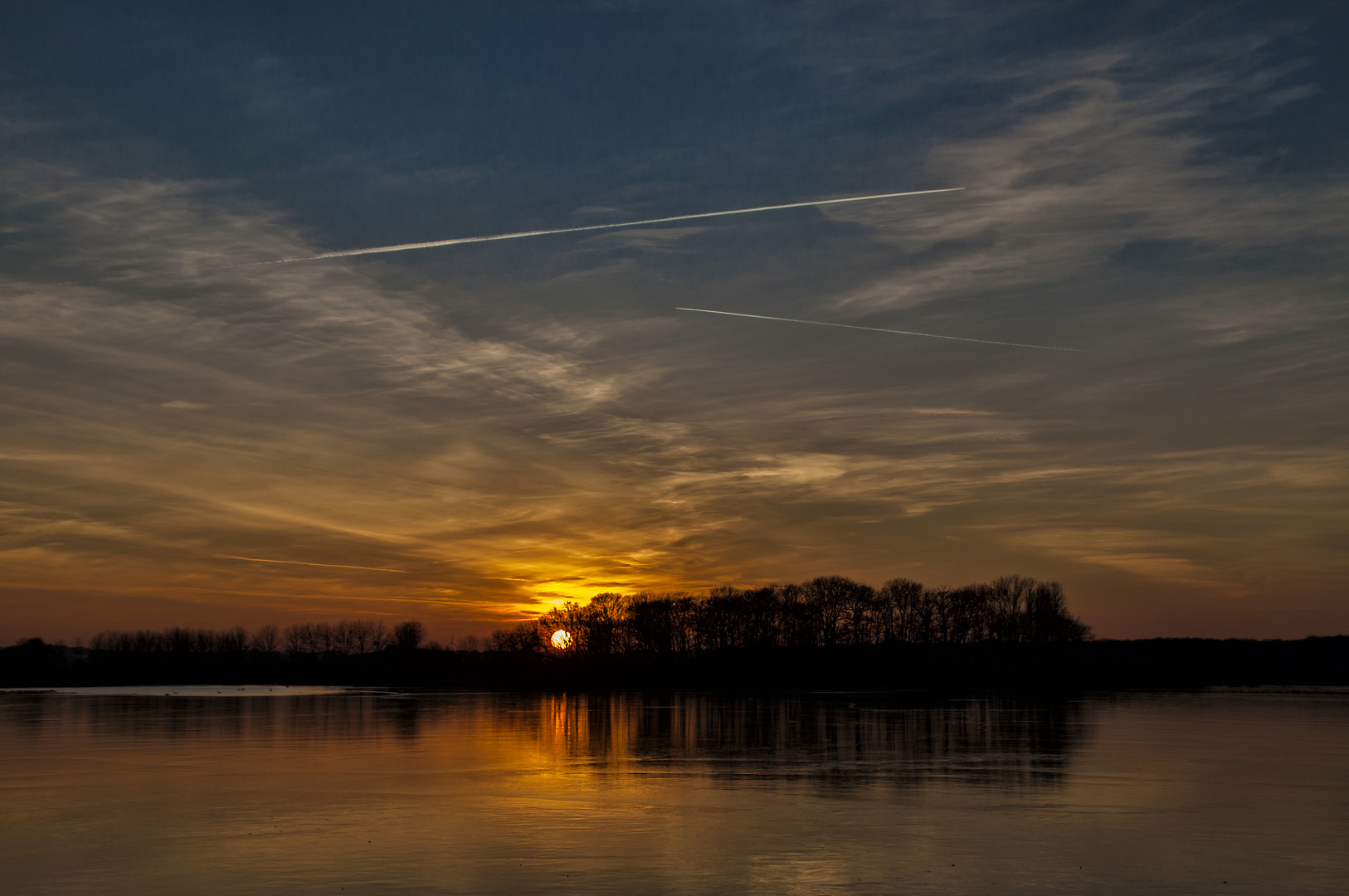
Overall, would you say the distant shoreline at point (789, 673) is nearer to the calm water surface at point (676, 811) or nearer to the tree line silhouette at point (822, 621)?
the tree line silhouette at point (822, 621)

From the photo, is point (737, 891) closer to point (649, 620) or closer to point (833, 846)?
point (833, 846)

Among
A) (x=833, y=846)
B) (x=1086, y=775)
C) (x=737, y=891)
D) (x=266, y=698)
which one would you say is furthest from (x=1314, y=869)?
(x=266, y=698)

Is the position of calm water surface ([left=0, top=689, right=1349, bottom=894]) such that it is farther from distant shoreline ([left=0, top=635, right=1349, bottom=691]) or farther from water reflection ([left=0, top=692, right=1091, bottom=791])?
distant shoreline ([left=0, top=635, right=1349, bottom=691])

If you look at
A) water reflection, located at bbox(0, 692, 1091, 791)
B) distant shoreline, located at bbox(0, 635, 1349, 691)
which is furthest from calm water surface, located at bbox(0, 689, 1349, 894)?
distant shoreline, located at bbox(0, 635, 1349, 691)

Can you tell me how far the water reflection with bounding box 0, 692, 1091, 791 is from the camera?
2936 cm

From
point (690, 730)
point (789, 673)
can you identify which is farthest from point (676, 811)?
point (789, 673)

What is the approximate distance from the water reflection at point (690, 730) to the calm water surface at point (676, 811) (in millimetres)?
289

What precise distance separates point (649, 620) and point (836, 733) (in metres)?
126

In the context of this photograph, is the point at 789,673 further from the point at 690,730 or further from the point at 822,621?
the point at 690,730

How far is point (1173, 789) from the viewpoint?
2492 centimetres

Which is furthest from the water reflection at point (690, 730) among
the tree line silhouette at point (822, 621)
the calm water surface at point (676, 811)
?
the tree line silhouette at point (822, 621)

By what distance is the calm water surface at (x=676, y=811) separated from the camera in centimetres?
1509

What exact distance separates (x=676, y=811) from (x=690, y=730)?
2341 cm

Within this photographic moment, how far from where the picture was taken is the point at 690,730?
44031 millimetres
